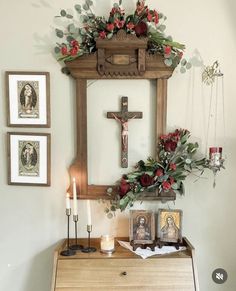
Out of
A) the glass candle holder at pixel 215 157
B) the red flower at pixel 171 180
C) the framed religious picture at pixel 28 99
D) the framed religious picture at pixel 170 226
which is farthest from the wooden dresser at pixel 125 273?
the framed religious picture at pixel 28 99

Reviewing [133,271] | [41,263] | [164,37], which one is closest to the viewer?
[133,271]

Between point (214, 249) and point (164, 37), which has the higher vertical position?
point (164, 37)

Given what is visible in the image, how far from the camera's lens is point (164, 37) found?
6.05ft

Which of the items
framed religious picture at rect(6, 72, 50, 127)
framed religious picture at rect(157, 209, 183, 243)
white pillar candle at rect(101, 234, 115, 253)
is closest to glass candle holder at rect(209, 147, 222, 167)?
framed religious picture at rect(157, 209, 183, 243)

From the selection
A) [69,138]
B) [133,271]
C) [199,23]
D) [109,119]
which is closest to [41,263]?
[133,271]

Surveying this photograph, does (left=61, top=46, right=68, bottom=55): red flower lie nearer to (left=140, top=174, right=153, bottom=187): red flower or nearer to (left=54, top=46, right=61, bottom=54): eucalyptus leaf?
(left=54, top=46, right=61, bottom=54): eucalyptus leaf

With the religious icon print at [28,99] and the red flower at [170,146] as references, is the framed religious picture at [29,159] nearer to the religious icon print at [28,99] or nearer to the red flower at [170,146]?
the religious icon print at [28,99]

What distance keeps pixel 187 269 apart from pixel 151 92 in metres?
0.98

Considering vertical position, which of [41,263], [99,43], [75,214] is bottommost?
[41,263]

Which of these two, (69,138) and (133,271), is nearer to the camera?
(133,271)

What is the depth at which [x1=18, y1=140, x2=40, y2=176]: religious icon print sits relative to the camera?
6.34ft

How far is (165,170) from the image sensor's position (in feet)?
5.92

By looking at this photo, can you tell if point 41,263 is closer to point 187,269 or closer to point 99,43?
point 187,269

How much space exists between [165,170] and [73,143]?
1.82 feet
